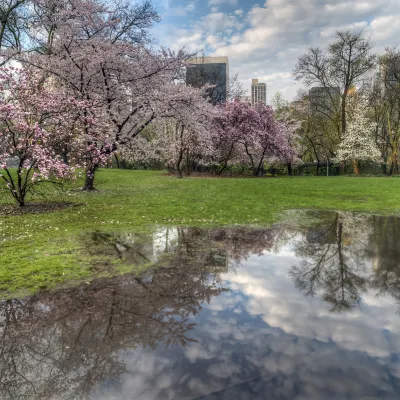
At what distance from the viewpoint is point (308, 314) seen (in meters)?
4.13

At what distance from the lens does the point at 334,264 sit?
239 inches

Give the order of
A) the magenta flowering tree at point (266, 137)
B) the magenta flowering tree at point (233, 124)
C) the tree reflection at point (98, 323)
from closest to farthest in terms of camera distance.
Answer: the tree reflection at point (98, 323) < the magenta flowering tree at point (233, 124) < the magenta flowering tree at point (266, 137)

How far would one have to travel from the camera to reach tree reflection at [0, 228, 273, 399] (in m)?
3.05

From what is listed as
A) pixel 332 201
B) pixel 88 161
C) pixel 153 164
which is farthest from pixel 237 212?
pixel 153 164

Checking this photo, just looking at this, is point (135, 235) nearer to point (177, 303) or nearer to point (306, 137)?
point (177, 303)

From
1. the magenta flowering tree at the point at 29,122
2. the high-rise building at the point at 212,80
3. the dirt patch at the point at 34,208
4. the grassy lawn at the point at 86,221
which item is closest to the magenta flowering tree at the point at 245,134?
the high-rise building at the point at 212,80

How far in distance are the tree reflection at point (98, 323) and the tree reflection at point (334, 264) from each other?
1338 mm

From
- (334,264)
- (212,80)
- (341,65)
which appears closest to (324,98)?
(341,65)

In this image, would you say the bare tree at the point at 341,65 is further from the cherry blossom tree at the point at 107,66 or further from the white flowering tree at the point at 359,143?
the cherry blossom tree at the point at 107,66

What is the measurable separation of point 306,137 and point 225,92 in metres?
14.4

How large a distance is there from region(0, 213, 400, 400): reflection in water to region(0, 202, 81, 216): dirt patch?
6.80 meters

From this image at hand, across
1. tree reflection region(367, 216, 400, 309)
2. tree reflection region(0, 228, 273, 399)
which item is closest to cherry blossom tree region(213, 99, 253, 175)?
tree reflection region(367, 216, 400, 309)

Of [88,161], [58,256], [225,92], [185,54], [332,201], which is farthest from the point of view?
[225,92]

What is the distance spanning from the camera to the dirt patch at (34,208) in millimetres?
11656
